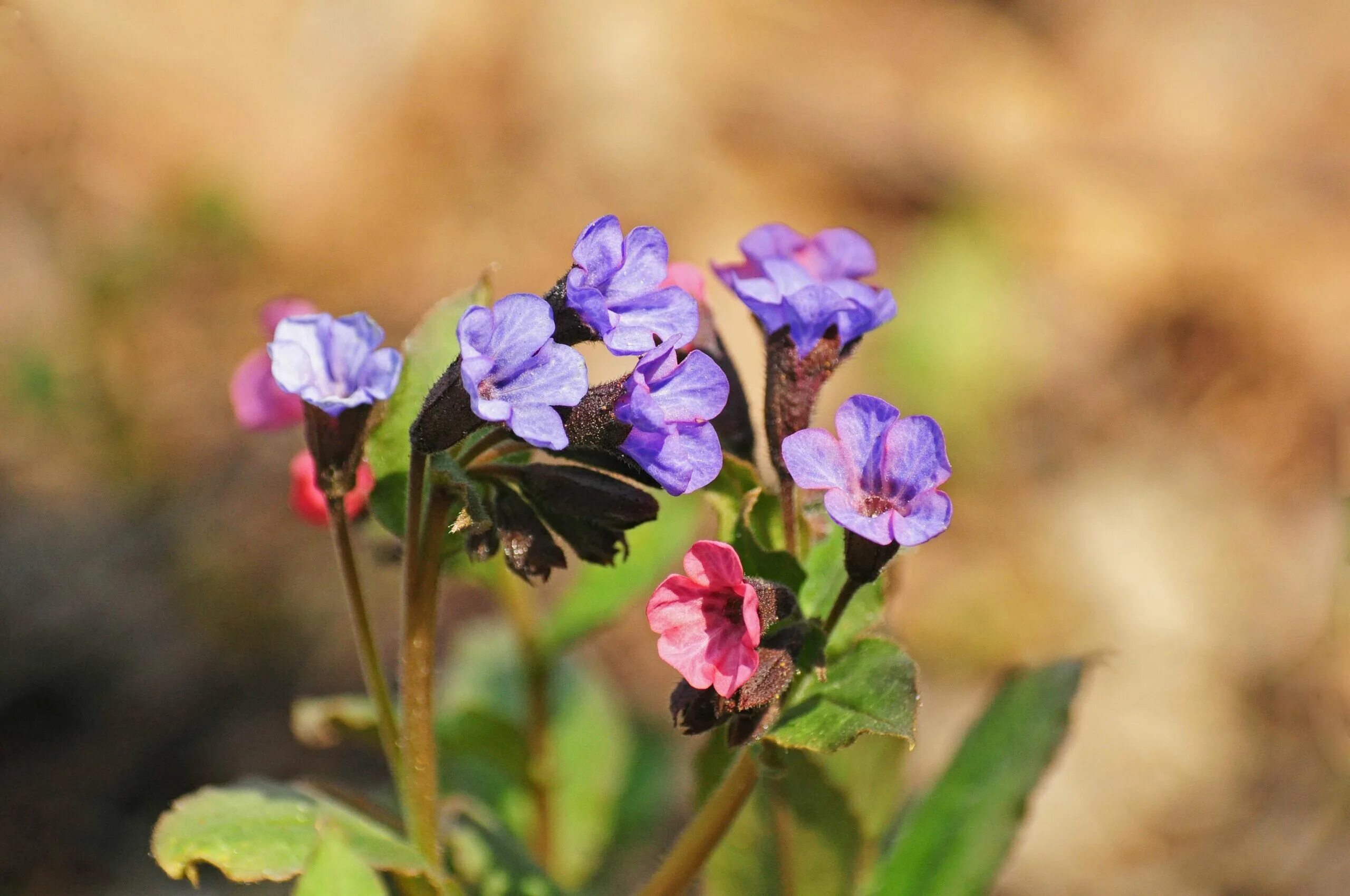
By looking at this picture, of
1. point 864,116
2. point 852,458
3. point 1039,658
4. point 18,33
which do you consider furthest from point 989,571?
point 18,33

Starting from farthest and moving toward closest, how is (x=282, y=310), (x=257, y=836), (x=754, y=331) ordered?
(x=754, y=331) → (x=282, y=310) → (x=257, y=836)

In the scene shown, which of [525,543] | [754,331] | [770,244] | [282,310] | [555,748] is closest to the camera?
[525,543]

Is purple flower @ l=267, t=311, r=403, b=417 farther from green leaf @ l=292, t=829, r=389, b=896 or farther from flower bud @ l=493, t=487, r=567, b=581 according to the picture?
green leaf @ l=292, t=829, r=389, b=896

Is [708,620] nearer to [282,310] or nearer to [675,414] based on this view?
[675,414]

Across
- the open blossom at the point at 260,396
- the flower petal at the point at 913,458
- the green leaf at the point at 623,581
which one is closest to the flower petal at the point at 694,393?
the flower petal at the point at 913,458

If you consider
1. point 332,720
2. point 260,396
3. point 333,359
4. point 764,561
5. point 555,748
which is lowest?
point 555,748

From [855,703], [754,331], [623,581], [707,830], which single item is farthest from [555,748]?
[754,331]

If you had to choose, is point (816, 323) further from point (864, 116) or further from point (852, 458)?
point (864, 116)

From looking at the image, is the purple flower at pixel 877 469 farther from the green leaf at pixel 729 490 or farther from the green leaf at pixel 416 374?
the green leaf at pixel 416 374
